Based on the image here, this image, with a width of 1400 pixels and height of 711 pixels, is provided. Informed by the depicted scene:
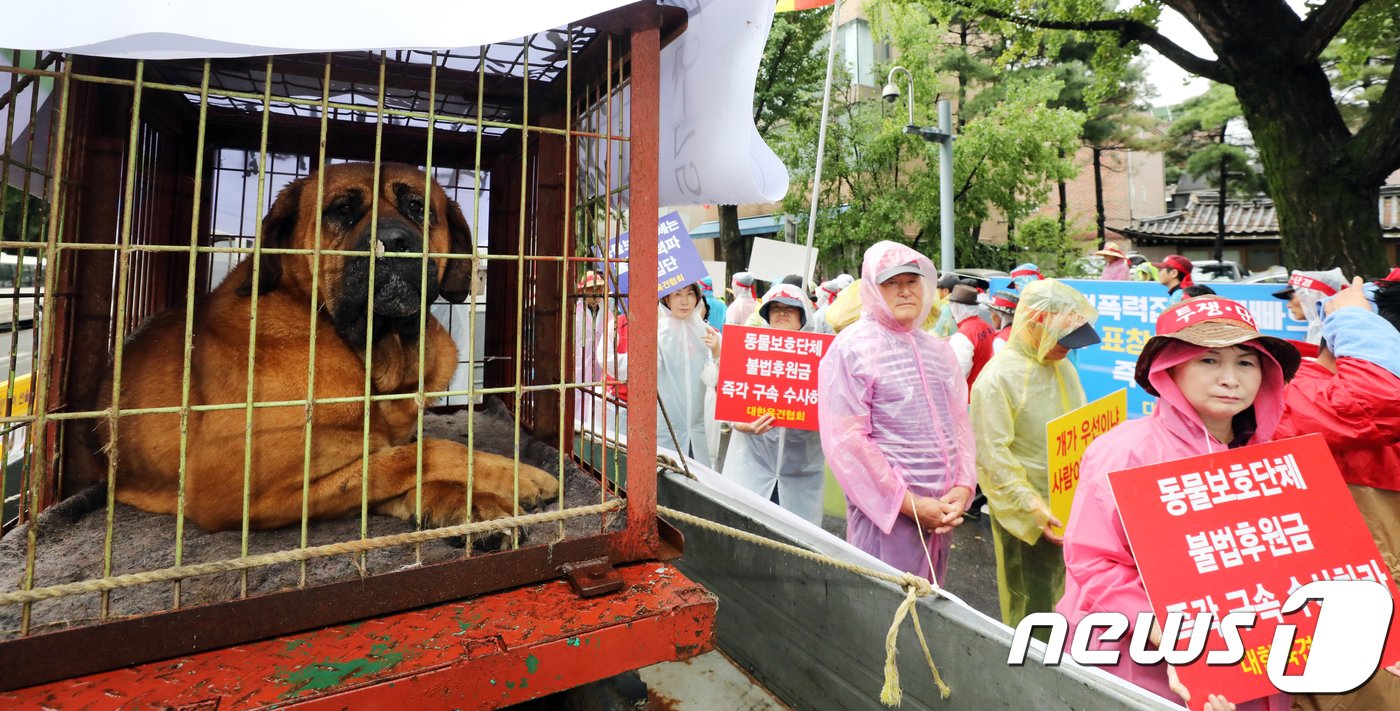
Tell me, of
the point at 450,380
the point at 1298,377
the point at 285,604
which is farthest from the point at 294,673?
the point at 1298,377

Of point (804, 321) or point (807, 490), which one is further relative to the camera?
point (804, 321)

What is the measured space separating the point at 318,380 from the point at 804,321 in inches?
153

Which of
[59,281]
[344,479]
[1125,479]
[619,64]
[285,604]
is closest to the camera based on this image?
[285,604]

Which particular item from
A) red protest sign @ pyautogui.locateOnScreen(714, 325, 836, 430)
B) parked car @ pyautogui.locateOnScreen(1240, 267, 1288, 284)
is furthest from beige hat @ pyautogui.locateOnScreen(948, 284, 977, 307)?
red protest sign @ pyautogui.locateOnScreen(714, 325, 836, 430)

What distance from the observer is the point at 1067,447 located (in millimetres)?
3098

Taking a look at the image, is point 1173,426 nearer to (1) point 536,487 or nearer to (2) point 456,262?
(1) point 536,487

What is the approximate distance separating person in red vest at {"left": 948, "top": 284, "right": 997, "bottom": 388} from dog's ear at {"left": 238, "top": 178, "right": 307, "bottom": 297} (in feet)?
15.2

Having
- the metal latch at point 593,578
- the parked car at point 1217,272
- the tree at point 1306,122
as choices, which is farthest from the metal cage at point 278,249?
the parked car at point 1217,272

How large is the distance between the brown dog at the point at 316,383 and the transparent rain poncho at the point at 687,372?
328 centimetres

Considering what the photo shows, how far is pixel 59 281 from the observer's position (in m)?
2.27

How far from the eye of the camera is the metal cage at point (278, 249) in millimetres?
1398

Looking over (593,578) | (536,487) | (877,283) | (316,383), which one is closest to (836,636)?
(593,578)

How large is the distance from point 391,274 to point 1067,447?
3022mm

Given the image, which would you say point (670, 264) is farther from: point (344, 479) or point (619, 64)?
point (344, 479)
